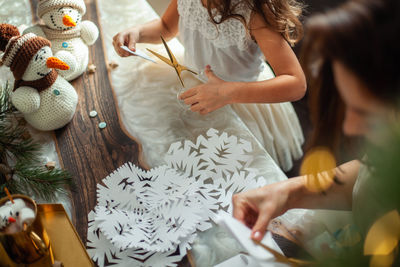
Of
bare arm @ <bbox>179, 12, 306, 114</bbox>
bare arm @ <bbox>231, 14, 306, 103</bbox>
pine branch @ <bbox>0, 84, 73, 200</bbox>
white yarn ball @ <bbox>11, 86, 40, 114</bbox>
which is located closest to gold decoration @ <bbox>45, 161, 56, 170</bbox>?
pine branch @ <bbox>0, 84, 73, 200</bbox>

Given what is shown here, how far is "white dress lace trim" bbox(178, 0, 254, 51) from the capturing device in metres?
0.98

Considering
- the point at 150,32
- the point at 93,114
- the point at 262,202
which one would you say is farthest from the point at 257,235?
the point at 150,32

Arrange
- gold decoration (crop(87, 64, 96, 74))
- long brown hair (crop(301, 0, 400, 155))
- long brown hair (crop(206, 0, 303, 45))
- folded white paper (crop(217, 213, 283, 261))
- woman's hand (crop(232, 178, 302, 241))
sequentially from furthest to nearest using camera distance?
1. gold decoration (crop(87, 64, 96, 74))
2. long brown hair (crop(206, 0, 303, 45))
3. woman's hand (crop(232, 178, 302, 241))
4. folded white paper (crop(217, 213, 283, 261))
5. long brown hair (crop(301, 0, 400, 155))

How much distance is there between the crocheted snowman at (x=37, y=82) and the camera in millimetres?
767

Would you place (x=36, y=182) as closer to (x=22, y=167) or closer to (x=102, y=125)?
(x=22, y=167)

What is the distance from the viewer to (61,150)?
0.86 m

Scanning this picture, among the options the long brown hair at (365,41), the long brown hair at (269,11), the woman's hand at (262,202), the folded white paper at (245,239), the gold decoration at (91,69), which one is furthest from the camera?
the gold decoration at (91,69)

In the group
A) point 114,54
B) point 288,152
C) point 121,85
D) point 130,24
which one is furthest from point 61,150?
point 288,152

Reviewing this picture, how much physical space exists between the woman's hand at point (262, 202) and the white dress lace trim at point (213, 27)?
1.50ft

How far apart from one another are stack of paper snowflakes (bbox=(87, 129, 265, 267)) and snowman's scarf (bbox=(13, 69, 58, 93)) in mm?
262

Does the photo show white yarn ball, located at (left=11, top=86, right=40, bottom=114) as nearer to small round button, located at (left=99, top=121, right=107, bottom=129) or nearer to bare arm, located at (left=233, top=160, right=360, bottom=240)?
small round button, located at (left=99, top=121, right=107, bottom=129)

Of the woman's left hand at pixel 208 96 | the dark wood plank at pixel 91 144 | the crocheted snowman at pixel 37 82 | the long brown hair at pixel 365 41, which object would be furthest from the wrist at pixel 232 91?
the long brown hair at pixel 365 41

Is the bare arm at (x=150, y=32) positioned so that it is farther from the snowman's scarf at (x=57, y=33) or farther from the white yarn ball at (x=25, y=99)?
the white yarn ball at (x=25, y=99)

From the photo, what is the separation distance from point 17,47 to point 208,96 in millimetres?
442
